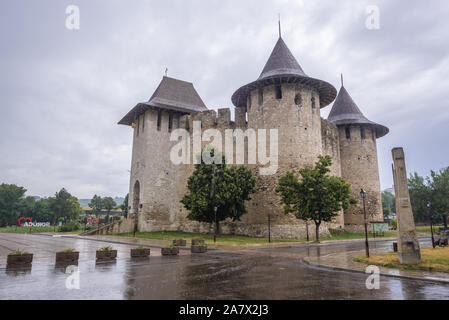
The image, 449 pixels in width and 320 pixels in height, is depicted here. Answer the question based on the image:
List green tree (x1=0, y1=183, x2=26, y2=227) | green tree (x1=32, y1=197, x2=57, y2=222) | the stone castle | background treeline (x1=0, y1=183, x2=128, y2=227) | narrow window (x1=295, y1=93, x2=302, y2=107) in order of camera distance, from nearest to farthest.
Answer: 1. the stone castle
2. narrow window (x1=295, y1=93, x2=302, y2=107)
3. green tree (x1=0, y1=183, x2=26, y2=227)
4. background treeline (x1=0, y1=183, x2=128, y2=227)
5. green tree (x1=32, y1=197, x2=57, y2=222)

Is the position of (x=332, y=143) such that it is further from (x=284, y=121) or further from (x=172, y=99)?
(x=172, y=99)

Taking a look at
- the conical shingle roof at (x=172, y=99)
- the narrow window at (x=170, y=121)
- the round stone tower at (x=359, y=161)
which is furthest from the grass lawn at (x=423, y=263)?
the conical shingle roof at (x=172, y=99)

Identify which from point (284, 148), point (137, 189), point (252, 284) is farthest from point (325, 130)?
point (252, 284)

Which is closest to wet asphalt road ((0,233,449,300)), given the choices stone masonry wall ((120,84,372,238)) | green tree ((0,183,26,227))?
stone masonry wall ((120,84,372,238))

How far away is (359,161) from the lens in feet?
121

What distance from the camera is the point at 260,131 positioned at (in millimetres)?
30047

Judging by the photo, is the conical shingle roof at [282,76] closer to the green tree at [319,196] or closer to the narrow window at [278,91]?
the narrow window at [278,91]

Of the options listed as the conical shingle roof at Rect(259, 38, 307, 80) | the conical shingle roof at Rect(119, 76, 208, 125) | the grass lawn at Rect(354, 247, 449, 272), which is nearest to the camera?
the grass lawn at Rect(354, 247, 449, 272)

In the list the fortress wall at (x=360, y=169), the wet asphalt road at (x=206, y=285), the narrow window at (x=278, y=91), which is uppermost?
the narrow window at (x=278, y=91)

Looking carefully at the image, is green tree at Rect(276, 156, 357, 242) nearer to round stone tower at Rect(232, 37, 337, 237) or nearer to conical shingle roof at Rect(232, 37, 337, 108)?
round stone tower at Rect(232, 37, 337, 237)

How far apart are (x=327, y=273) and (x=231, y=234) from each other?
2174cm

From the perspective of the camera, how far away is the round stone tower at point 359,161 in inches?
1412

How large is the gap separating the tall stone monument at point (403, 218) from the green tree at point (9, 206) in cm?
8131

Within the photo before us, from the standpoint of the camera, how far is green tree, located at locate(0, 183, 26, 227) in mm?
68562
